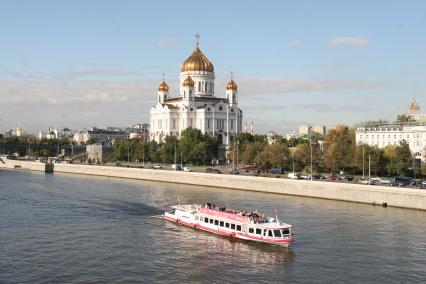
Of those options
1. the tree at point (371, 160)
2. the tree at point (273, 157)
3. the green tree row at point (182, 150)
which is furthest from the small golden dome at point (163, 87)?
the tree at point (371, 160)

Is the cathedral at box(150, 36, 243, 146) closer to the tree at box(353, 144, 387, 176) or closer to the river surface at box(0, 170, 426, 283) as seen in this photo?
the tree at box(353, 144, 387, 176)

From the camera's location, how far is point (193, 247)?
37.7 meters

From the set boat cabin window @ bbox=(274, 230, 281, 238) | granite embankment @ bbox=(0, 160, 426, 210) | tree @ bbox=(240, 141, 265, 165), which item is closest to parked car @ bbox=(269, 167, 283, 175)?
tree @ bbox=(240, 141, 265, 165)

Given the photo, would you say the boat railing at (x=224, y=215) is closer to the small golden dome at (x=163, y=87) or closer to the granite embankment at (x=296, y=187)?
the granite embankment at (x=296, y=187)

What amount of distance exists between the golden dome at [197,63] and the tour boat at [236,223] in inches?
3316

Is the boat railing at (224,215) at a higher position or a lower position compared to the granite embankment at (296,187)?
lower

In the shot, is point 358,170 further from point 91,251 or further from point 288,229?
point 91,251

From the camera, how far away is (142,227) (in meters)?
44.3

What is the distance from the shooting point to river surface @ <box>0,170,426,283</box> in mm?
30672

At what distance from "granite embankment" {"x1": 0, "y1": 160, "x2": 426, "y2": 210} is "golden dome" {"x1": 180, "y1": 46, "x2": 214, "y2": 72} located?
3750cm

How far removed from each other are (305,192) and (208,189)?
605 inches

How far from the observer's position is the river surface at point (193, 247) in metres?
30.7

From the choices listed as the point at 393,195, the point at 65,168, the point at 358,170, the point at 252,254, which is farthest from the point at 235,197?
the point at 65,168

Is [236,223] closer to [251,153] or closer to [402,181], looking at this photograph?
[402,181]
